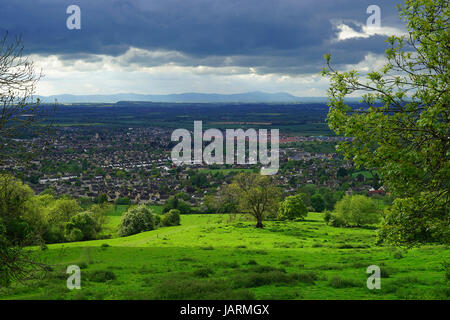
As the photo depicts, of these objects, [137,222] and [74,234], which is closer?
[74,234]

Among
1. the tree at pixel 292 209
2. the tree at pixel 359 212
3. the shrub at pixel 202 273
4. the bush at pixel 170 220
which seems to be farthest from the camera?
the bush at pixel 170 220

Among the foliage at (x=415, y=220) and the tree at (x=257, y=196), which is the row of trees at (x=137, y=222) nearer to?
the tree at (x=257, y=196)

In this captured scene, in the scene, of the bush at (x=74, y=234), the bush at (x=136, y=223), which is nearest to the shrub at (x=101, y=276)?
the bush at (x=74, y=234)

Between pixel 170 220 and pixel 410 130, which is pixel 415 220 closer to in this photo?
pixel 410 130

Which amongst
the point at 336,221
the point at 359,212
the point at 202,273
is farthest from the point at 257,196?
the point at 202,273

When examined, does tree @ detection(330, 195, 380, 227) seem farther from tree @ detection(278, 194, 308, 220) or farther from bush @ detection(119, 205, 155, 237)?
bush @ detection(119, 205, 155, 237)

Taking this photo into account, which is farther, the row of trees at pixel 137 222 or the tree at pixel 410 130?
the row of trees at pixel 137 222

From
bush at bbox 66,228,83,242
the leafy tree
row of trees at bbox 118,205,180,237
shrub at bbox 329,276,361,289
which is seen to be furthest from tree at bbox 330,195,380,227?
shrub at bbox 329,276,361,289
